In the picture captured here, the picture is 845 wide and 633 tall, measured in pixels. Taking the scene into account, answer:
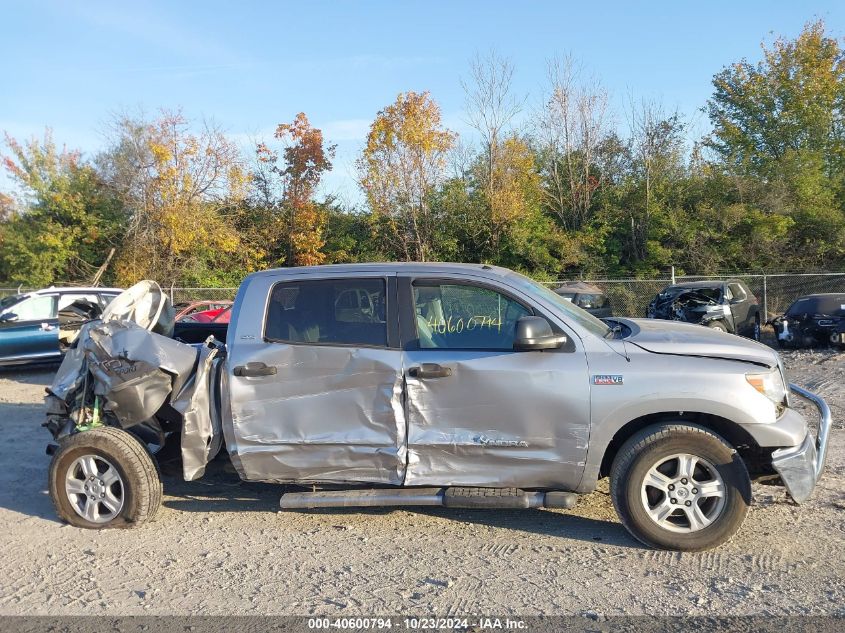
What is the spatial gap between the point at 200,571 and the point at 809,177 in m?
28.7

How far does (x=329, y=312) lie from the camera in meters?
4.95

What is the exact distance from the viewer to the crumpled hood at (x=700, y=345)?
14.8 ft

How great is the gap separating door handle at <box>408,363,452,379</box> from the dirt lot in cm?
116

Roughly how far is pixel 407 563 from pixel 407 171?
25.5m

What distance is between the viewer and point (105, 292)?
1374cm

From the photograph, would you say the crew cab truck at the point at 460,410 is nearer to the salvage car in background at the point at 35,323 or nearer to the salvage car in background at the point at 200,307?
the salvage car in background at the point at 35,323

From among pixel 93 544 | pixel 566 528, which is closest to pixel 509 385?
pixel 566 528

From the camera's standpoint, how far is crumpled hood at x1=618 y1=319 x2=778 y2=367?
14.8ft

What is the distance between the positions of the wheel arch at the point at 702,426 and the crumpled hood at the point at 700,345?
1.35 feet


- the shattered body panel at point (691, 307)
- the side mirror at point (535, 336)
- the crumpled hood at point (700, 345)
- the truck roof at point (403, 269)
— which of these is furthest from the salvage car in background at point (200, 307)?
the crumpled hood at point (700, 345)

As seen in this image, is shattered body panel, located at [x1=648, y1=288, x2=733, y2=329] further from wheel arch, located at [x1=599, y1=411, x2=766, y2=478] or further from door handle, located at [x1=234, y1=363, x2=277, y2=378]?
door handle, located at [x1=234, y1=363, x2=277, y2=378]

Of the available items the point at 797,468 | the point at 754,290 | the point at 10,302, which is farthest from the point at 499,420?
the point at 754,290

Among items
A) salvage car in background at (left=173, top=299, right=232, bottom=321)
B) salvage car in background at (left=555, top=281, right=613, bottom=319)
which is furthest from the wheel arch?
salvage car in background at (left=173, top=299, right=232, bottom=321)

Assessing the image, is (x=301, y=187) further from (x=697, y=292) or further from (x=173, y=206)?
(x=697, y=292)
